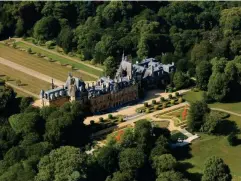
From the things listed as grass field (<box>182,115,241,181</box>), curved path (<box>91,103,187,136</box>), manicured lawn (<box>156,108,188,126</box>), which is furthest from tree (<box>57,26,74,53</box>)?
grass field (<box>182,115,241,181</box>)

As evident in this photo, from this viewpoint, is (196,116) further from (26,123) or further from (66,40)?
(66,40)

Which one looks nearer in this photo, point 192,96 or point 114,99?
point 114,99

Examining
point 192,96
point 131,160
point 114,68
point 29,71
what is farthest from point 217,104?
point 29,71

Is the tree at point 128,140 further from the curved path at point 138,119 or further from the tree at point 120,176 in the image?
the curved path at point 138,119

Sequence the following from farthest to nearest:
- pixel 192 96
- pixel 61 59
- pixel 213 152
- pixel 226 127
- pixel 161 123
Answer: pixel 61 59
pixel 192 96
pixel 161 123
pixel 226 127
pixel 213 152

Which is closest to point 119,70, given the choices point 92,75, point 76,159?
point 92,75

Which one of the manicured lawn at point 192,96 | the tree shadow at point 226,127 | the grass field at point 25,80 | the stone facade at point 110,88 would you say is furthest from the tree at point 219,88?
the grass field at point 25,80

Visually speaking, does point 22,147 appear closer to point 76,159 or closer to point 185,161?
point 76,159

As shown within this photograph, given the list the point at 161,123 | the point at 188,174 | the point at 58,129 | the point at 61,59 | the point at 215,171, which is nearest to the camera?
the point at 215,171

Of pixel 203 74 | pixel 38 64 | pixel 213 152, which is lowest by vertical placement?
pixel 213 152
